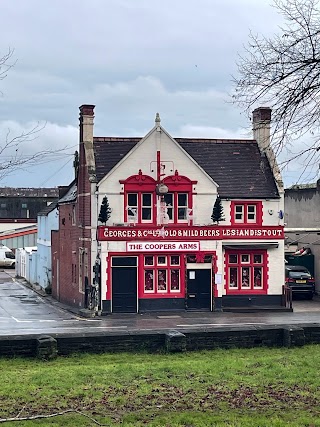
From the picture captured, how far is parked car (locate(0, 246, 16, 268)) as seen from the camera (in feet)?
253

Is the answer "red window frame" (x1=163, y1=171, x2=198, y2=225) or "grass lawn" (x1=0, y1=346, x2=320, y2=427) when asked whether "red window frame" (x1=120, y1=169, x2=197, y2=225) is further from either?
"grass lawn" (x1=0, y1=346, x2=320, y2=427)

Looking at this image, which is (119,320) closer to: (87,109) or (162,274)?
(162,274)

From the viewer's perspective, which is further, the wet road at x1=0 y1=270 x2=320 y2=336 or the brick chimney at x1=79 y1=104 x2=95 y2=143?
the brick chimney at x1=79 y1=104 x2=95 y2=143

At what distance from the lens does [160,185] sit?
3912 cm

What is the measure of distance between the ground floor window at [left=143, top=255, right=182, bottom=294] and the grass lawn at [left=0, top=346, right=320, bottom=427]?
19.4m

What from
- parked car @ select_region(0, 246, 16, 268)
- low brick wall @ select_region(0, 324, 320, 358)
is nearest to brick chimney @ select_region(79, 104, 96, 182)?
low brick wall @ select_region(0, 324, 320, 358)

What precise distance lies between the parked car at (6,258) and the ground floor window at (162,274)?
40.5 metres

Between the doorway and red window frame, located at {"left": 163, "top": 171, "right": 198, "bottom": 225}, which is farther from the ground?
red window frame, located at {"left": 163, "top": 171, "right": 198, "bottom": 225}

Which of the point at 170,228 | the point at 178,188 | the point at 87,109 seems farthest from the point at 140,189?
the point at 87,109

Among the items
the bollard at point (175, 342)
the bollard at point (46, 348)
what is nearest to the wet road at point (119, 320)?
the bollard at point (175, 342)

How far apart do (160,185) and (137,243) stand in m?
3.30

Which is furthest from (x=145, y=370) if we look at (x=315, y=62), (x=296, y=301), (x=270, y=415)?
(x=296, y=301)

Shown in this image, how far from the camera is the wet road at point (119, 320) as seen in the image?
105 feet

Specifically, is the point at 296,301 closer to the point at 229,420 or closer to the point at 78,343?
the point at 78,343
